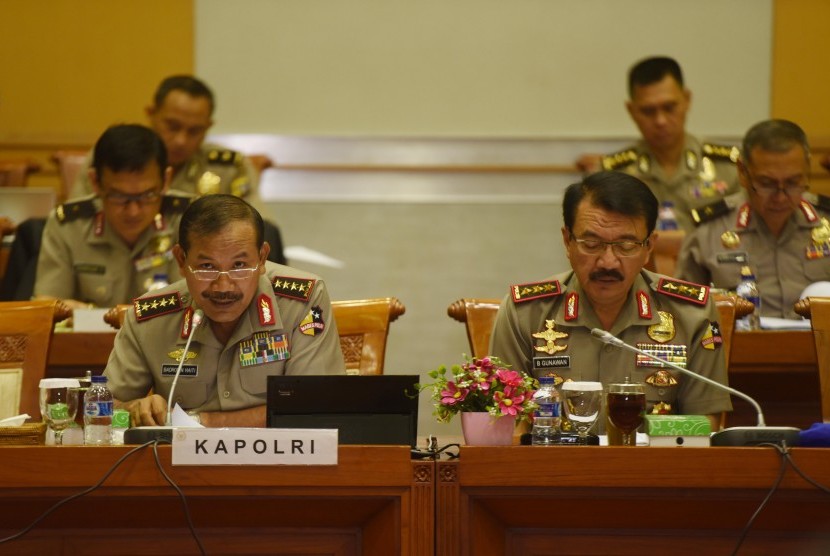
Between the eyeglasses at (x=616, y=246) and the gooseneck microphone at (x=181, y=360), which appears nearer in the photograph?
the gooseneck microphone at (x=181, y=360)

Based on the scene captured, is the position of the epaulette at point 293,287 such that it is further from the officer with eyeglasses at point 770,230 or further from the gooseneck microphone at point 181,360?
the officer with eyeglasses at point 770,230

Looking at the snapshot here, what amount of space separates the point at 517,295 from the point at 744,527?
102 centimetres

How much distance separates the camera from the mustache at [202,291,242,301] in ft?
9.46

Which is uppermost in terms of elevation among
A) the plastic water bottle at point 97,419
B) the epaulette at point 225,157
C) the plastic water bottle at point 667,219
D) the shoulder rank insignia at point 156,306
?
the epaulette at point 225,157

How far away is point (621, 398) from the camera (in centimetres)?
236

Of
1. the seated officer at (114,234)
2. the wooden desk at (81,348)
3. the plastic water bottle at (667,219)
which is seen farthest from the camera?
the plastic water bottle at (667,219)

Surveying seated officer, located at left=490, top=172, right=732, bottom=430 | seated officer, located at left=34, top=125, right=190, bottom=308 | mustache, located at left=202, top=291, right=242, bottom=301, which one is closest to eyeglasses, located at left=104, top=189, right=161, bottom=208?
seated officer, located at left=34, top=125, right=190, bottom=308

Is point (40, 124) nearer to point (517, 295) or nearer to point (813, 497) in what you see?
point (517, 295)

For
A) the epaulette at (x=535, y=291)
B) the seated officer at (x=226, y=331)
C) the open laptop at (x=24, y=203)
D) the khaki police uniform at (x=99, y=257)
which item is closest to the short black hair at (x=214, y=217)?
the seated officer at (x=226, y=331)

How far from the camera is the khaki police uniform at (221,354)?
118 inches

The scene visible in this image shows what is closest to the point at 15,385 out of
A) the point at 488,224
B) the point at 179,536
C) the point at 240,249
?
the point at 240,249

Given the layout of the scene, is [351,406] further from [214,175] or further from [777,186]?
[214,175]

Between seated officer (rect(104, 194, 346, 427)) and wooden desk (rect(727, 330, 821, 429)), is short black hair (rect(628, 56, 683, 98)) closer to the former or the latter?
wooden desk (rect(727, 330, 821, 429))

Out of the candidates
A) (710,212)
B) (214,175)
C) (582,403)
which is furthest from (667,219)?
(582,403)
